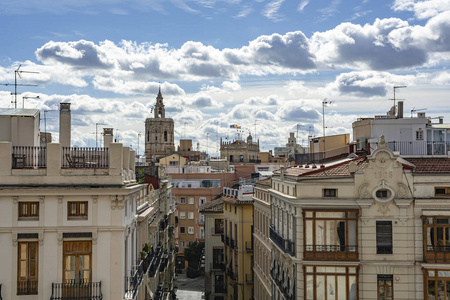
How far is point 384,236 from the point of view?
2825 centimetres

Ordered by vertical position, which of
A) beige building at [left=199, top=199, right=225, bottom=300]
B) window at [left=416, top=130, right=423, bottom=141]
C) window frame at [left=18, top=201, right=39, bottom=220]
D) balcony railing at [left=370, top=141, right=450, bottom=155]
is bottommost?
beige building at [left=199, top=199, right=225, bottom=300]

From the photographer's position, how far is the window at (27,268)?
77.8 feet

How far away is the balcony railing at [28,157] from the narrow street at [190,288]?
46901 millimetres

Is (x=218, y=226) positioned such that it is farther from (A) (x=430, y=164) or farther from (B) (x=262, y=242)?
(A) (x=430, y=164)

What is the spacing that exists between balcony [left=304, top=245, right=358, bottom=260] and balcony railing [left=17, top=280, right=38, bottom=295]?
1253 centimetres

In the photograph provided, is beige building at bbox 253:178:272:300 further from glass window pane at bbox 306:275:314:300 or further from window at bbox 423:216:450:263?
window at bbox 423:216:450:263

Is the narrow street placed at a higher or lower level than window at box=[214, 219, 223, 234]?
lower

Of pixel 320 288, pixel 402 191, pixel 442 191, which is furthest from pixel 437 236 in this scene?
pixel 320 288

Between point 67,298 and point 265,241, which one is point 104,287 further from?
point 265,241

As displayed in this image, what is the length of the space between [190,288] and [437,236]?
52.9 m

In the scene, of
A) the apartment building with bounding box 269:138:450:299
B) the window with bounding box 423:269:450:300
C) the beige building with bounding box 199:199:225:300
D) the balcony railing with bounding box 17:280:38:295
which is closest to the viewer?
the balcony railing with bounding box 17:280:38:295

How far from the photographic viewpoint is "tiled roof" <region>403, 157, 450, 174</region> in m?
28.3

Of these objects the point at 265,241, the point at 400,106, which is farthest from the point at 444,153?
the point at 265,241

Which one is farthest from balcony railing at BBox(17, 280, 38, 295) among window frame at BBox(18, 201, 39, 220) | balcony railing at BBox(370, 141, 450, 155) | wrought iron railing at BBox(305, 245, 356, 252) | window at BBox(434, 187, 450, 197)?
balcony railing at BBox(370, 141, 450, 155)
